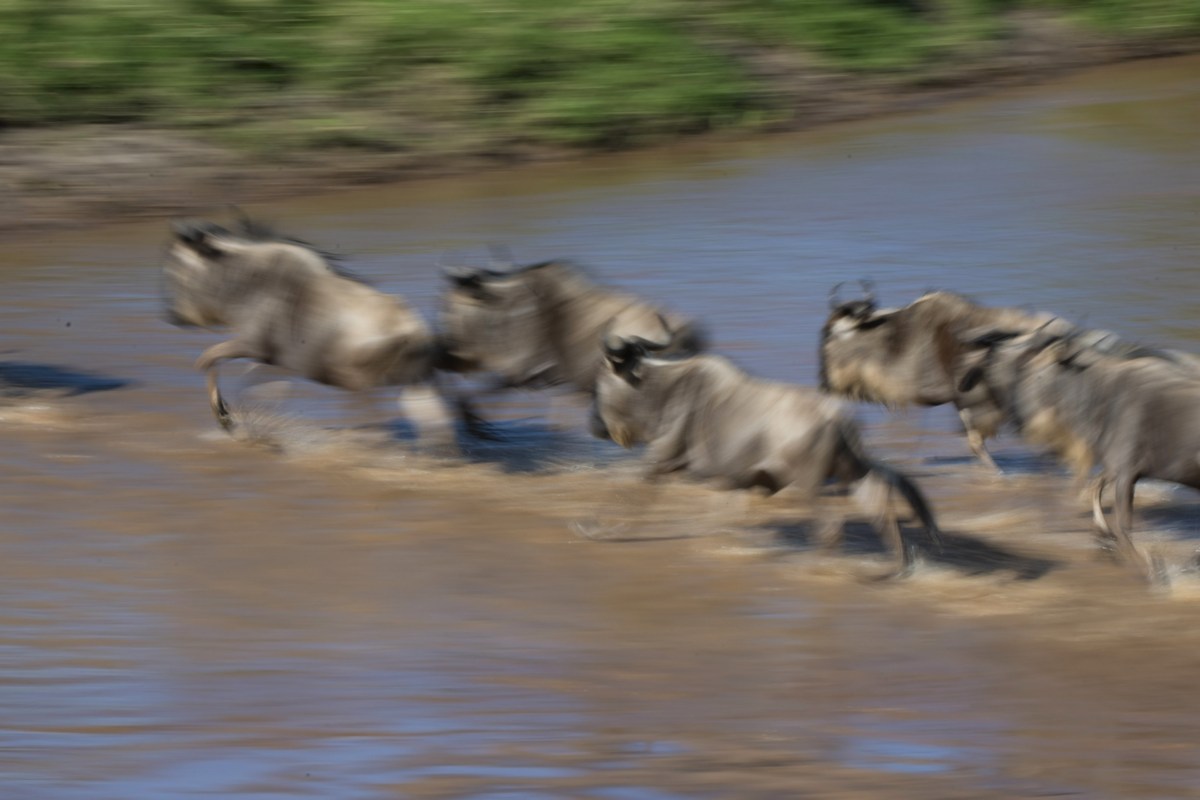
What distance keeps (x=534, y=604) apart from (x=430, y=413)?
185cm

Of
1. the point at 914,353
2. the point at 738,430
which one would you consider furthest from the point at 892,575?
the point at 914,353

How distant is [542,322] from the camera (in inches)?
311

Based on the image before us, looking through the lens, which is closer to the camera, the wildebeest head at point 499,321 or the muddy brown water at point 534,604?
the muddy brown water at point 534,604

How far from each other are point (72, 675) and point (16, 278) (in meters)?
6.71

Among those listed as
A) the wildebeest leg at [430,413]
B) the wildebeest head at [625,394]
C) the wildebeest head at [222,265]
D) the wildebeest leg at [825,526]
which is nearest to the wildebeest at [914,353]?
the wildebeest leg at [825,526]

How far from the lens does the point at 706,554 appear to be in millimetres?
7223

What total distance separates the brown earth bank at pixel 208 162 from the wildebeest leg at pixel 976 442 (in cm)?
757

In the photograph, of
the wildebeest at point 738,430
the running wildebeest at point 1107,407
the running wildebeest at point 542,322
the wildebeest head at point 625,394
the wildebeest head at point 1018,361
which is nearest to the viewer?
the running wildebeest at point 1107,407

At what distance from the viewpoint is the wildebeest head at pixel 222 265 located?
8180mm

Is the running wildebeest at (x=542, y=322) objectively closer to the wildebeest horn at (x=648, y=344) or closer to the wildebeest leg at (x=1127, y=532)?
the wildebeest horn at (x=648, y=344)

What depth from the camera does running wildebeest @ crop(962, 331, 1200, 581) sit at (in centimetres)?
650

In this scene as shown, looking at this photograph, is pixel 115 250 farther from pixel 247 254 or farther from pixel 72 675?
pixel 72 675

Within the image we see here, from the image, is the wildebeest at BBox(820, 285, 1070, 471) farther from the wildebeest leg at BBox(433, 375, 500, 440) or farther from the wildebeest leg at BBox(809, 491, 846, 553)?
the wildebeest leg at BBox(433, 375, 500, 440)

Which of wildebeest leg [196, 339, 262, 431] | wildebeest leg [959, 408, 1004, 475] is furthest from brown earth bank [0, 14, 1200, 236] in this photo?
wildebeest leg [959, 408, 1004, 475]
